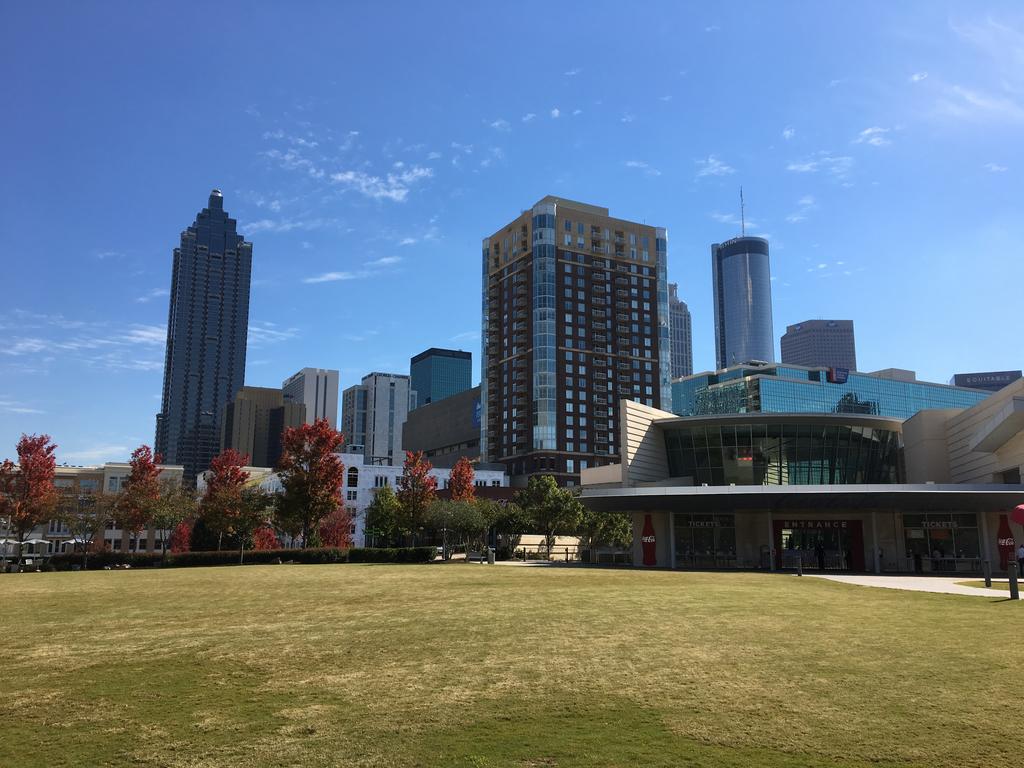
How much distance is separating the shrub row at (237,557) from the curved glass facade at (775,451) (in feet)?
80.7

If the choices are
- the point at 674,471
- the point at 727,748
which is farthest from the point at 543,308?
the point at 727,748

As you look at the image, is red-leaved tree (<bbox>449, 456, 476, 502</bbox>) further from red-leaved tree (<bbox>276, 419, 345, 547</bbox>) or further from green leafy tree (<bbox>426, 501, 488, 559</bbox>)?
red-leaved tree (<bbox>276, 419, 345, 547</bbox>)

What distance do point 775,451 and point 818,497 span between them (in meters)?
14.7

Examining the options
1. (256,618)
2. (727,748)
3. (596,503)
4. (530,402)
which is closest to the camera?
(727,748)

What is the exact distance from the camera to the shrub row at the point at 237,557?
59.4 metres

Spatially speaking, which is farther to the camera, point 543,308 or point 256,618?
point 543,308

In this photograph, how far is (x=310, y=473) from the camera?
6331cm

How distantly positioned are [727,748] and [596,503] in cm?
4986

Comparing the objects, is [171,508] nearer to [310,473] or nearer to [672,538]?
[310,473]

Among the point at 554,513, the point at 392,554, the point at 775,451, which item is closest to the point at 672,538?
the point at 775,451

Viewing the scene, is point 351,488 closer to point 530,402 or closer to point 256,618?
point 530,402

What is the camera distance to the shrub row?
59406mm

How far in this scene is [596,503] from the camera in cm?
5966

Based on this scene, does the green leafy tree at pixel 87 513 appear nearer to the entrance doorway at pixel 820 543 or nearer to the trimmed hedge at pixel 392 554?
the trimmed hedge at pixel 392 554
